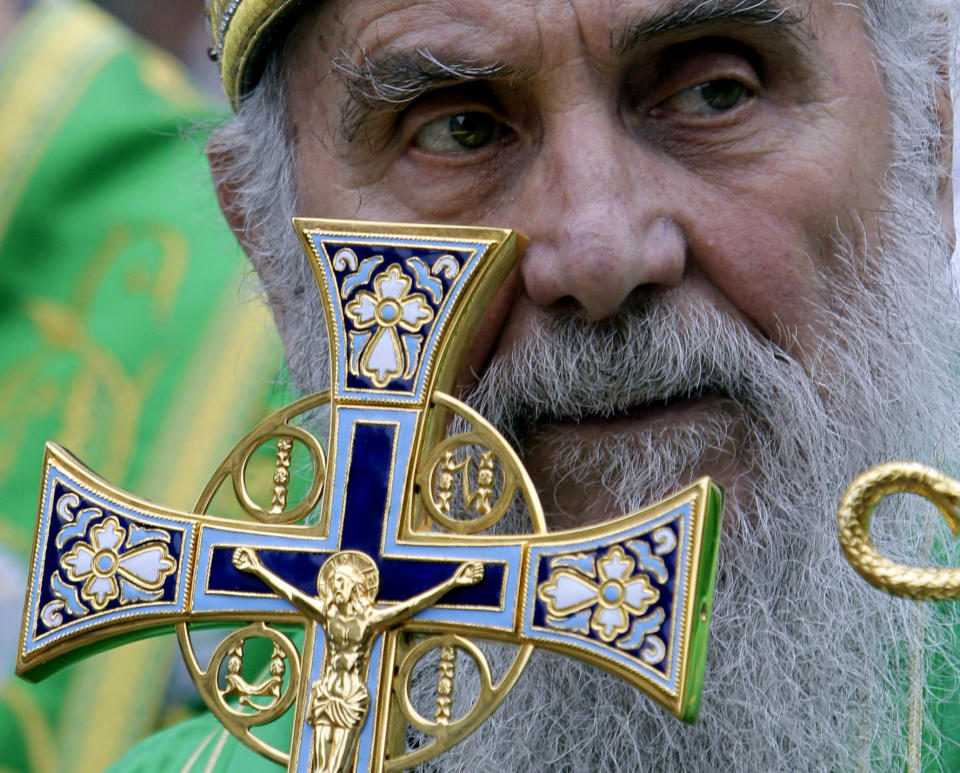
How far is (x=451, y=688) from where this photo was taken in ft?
3.39

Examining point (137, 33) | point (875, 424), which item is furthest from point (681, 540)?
point (137, 33)

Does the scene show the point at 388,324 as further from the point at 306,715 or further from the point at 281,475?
the point at 306,715

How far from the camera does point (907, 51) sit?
1.51m

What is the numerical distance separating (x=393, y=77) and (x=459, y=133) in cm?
8

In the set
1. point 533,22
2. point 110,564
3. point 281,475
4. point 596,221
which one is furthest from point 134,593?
point 533,22

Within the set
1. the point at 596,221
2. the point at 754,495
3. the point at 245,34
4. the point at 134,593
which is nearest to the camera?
the point at 134,593

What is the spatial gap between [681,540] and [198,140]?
5.53 ft

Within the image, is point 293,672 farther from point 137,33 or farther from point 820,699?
point 137,33

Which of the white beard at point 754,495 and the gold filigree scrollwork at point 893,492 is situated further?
the white beard at point 754,495

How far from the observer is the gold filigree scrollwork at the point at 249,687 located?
1053 millimetres

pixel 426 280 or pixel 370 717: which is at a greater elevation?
pixel 426 280

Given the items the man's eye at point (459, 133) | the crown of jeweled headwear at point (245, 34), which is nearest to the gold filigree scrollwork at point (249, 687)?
the man's eye at point (459, 133)

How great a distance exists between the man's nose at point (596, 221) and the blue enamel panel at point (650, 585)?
0.94ft

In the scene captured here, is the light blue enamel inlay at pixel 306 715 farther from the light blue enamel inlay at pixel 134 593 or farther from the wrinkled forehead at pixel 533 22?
the wrinkled forehead at pixel 533 22
